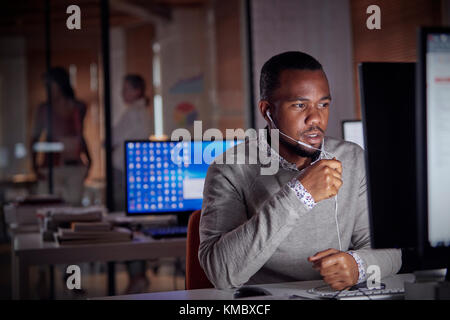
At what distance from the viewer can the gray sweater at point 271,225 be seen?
1292 millimetres

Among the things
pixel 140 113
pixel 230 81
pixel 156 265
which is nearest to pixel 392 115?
pixel 140 113

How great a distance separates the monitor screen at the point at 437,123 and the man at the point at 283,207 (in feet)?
1.03

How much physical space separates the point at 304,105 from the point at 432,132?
56 cm

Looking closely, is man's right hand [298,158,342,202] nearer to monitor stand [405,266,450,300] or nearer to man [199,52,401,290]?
man [199,52,401,290]

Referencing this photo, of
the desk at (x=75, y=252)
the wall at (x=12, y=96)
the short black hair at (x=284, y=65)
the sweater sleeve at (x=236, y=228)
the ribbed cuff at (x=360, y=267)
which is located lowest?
the desk at (x=75, y=252)


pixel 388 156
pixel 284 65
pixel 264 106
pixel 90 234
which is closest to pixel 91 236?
pixel 90 234

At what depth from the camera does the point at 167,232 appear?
98.7 inches

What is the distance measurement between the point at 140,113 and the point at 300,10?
1.67 metres

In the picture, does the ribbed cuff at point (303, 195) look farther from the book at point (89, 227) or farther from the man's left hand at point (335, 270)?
the book at point (89, 227)

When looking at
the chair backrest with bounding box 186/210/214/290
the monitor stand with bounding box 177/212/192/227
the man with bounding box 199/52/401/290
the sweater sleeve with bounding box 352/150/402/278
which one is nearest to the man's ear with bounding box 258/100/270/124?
the man with bounding box 199/52/401/290

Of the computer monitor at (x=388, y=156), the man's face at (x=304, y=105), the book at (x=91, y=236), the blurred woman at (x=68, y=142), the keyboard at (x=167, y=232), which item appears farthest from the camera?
the blurred woman at (x=68, y=142)

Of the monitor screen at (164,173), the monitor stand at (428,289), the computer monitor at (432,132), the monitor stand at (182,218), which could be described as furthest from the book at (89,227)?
the computer monitor at (432,132)

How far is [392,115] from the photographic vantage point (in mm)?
1065

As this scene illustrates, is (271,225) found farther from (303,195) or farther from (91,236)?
(91,236)
